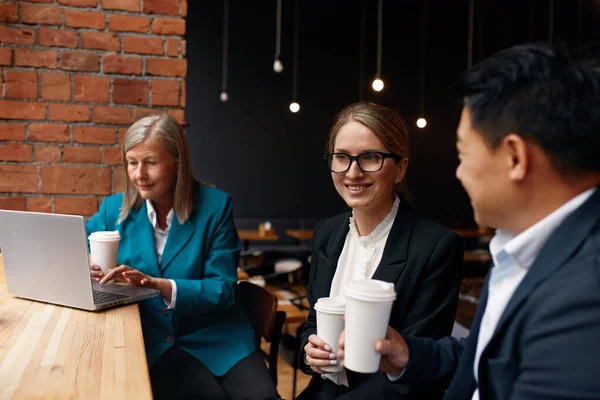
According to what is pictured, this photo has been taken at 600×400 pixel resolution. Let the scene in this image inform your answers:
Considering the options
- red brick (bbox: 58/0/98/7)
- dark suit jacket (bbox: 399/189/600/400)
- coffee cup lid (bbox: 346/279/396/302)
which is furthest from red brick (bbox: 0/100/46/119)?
dark suit jacket (bbox: 399/189/600/400)

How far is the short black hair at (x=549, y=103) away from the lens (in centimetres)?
75

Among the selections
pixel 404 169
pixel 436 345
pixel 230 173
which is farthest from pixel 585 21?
pixel 436 345

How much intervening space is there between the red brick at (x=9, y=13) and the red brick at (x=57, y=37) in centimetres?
12

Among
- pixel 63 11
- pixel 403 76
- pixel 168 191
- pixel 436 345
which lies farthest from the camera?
pixel 403 76

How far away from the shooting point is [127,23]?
8.25 ft

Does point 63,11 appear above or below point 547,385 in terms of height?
above

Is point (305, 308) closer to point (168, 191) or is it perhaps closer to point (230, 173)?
point (168, 191)

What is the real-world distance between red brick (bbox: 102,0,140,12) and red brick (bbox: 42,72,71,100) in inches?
14.9

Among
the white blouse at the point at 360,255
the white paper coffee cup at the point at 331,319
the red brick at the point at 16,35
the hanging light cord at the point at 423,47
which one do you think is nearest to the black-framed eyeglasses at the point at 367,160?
the white blouse at the point at 360,255

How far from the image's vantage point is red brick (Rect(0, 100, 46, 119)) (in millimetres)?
2441

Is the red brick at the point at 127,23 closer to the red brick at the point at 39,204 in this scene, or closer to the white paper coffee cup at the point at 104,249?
the red brick at the point at 39,204

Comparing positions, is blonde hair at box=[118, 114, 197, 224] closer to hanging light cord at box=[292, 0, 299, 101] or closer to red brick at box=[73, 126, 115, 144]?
red brick at box=[73, 126, 115, 144]

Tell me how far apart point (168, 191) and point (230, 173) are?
5474mm

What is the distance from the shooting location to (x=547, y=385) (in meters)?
0.73
